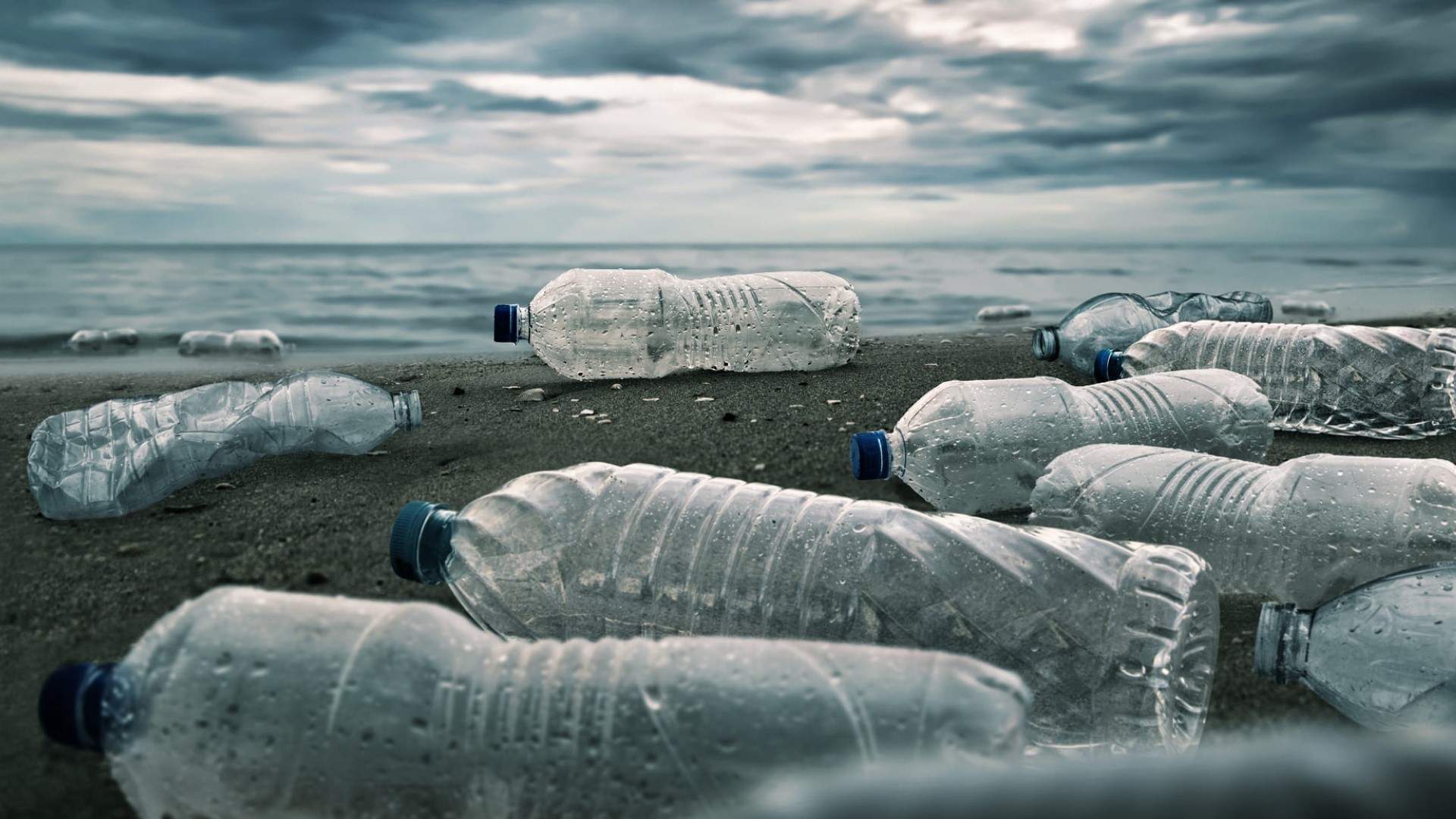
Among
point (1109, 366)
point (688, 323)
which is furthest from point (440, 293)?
point (1109, 366)

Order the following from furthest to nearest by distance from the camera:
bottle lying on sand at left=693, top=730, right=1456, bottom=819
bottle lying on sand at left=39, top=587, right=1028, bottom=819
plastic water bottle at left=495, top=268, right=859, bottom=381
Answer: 1. plastic water bottle at left=495, top=268, right=859, bottom=381
2. bottle lying on sand at left=39, top=587, right=1028, bottom=819
3. bottle lying on sand at left=693, top=730, right=1456, bottom=819

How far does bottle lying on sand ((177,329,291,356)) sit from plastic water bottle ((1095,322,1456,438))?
4.37 m

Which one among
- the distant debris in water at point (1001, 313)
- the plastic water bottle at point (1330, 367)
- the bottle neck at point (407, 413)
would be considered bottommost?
the bottle neck at point (407, 413)

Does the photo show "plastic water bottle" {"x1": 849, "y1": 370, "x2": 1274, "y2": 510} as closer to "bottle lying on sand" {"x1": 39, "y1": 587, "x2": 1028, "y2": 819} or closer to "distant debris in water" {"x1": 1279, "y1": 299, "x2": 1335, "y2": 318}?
"bottle lying on sand" {"x1": 39, "y1": 587, "x2": 1028, "y2": 819}

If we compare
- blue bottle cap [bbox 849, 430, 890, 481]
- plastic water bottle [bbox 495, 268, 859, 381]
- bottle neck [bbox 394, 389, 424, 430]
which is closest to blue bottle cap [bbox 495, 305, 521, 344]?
plastic water bottle [bbox 495, 268, 859, 381]

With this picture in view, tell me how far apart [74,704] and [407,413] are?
62.4 inches

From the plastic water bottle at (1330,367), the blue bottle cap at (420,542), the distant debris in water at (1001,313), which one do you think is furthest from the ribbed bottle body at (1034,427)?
the distant debris in water at (1001,313)

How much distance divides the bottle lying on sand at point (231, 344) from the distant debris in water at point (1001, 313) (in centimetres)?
442

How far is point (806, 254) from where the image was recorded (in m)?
27.7

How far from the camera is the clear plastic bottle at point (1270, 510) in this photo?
156 centimetres

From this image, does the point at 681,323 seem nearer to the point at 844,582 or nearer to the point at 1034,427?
the point at 1034,427

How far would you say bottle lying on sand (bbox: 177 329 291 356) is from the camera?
17.1 feet

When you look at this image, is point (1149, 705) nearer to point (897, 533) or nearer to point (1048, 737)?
point (1048, 737)

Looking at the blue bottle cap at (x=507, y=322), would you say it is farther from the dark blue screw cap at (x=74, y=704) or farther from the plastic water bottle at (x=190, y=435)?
the dark blue screw cap at (x=74, y=704)
